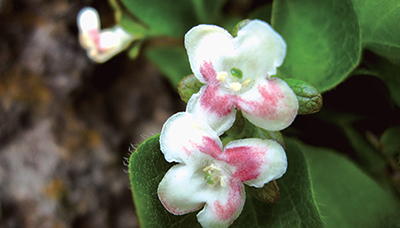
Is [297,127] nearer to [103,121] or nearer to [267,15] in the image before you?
[267,15]

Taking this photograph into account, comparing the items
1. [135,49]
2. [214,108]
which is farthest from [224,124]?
[135,49]

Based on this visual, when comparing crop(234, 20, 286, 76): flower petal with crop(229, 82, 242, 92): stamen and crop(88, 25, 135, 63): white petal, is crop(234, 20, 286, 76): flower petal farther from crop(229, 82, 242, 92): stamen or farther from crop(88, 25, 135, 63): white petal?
crop(88, 25, 135, 63): white petal

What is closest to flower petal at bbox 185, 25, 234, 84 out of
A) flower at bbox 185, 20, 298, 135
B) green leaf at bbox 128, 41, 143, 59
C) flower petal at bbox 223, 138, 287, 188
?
flower at bbox 185, 20, 298, 135

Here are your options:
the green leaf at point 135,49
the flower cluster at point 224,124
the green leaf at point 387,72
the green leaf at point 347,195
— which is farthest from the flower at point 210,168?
the green leaf at point 135,49

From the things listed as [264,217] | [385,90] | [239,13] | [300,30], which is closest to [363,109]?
[385,90]

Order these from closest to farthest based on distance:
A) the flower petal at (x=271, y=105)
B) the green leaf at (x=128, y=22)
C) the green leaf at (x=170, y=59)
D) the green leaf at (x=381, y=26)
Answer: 1. the flower petal at (x=271, y=105)
2. the green leaf at (x=381, y=26)
3. the green leaf at (x=128, y=22)
4. the green leaf at (x=170, y=59)

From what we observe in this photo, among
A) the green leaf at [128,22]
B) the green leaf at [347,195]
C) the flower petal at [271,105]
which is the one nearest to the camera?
the flower petal at [271,105]

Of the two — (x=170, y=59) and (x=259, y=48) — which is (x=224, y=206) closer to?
(x=259, y=48)

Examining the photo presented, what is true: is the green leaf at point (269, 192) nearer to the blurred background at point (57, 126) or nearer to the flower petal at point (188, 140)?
the flower petal at point (188, 140)
